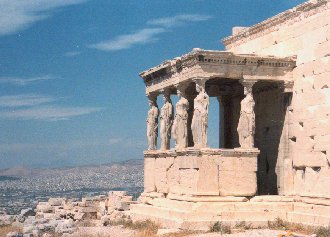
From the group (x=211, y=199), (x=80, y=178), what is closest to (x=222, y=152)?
(x=211, y=199)

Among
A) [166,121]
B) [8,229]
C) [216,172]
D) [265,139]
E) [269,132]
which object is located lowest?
[8,229]

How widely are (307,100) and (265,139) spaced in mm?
2331

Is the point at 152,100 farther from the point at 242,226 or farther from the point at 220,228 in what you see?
the point at 220,228

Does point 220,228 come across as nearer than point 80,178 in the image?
Yes

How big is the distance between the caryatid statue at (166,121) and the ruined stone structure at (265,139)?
1.55ft

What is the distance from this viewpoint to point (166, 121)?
1898 cm

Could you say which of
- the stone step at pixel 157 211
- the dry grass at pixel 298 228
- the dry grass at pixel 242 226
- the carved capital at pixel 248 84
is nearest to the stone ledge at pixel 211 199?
the stone step at pixel 157 211

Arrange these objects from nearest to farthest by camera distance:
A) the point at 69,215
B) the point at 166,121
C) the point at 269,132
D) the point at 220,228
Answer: the point at 220,228, the point at 269,132, the point at 166,121, the point at 69,215

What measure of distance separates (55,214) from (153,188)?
447cm

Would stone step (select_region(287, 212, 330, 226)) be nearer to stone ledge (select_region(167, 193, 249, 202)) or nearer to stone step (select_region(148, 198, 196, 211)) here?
stone ledge (select_region(167, 193, 249, 202))

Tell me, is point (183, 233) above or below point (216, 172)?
below

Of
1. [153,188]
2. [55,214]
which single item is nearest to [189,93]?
[153,188]

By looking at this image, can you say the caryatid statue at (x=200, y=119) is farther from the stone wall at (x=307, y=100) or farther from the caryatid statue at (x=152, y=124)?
the caryatid statue at (x=152, y=124)

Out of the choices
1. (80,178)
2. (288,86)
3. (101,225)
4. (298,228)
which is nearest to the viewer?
(298,228)
